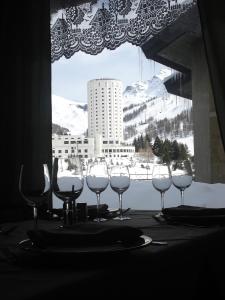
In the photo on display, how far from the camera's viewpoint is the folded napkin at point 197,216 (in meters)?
1.24

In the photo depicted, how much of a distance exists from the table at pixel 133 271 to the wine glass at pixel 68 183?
138 mm

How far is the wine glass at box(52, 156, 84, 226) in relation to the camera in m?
1.19

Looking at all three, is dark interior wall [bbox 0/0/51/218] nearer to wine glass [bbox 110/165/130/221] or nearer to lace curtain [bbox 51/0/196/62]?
lace curtain [bbox 51/0/196/62]

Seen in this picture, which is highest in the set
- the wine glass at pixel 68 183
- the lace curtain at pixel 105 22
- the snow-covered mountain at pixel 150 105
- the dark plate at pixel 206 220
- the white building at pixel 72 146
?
the lace curtain at pixel 105 22

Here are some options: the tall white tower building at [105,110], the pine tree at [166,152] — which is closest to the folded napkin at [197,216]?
the pine tree at [166,152]

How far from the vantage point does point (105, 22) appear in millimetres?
2441

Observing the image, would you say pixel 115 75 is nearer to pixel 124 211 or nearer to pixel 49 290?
pixel 124 211

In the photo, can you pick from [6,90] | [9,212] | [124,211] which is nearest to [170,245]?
[124,211]

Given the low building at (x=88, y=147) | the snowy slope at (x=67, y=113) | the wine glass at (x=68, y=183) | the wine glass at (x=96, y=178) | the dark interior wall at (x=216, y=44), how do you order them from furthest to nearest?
the snowy slope at (x=67, y=113), the low building at (x=88, y=147), the dark interior wall at (x=216, y=44), the wine glass at (x=96, y=178), the wine glass at (x=68, y=183)

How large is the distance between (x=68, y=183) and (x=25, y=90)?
1503 mm

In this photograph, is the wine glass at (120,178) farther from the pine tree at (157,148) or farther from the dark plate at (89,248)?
the pine tree at (157,148)

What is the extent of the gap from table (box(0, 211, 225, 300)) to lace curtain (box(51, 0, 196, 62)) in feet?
4.44

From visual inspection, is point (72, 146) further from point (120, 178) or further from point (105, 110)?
point (120, 178)

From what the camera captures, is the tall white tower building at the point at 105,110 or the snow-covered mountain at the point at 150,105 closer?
the snow-covered mountain at the point at 150,105
